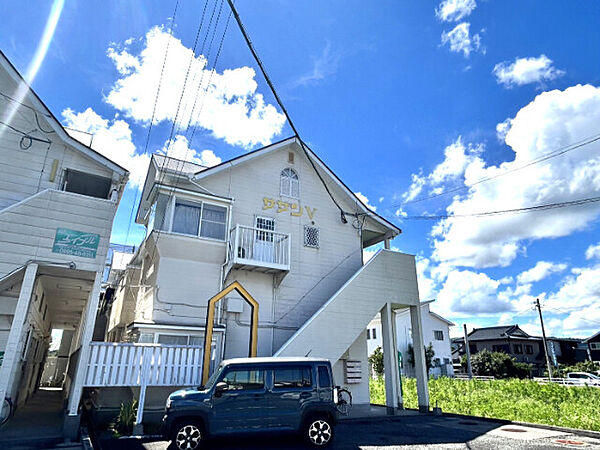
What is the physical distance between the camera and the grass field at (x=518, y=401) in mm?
11204

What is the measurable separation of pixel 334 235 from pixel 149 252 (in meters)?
7.31

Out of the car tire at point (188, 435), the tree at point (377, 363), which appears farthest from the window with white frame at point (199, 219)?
the tree at point (377, 363)

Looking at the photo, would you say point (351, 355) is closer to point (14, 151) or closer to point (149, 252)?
point (149, 252)

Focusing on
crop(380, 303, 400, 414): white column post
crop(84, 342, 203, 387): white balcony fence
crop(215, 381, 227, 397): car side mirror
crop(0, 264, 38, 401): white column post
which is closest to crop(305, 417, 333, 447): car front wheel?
crop(215, 381, 227, 397): car side mirror

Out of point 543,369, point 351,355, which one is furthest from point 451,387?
point 543,369

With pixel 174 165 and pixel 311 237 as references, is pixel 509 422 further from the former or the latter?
pixel 174 165

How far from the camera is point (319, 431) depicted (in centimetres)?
732

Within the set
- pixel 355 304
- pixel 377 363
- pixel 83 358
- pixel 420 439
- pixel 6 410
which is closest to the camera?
pixel 420 439

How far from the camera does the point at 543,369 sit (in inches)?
1636

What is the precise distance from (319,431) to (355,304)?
5586 millimetres

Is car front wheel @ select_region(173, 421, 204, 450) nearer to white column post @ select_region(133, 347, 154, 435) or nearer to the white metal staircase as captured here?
white column post @ select_region(133, 347, 154, 435)

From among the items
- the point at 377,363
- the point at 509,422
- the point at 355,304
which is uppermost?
the point at 355,304

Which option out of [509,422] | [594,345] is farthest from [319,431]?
[594,345]

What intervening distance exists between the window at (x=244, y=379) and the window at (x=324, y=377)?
124cm
